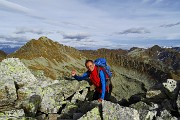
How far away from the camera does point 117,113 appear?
1255 cm

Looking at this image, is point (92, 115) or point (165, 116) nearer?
point (92, 115)

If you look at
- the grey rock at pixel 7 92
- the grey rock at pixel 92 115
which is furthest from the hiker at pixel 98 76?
the grey rock at pixel 7 92

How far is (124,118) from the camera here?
1239 centimetres

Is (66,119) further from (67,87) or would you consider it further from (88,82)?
(88,82)

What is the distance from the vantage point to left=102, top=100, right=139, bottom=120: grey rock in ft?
40.9

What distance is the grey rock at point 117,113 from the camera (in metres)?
12.5

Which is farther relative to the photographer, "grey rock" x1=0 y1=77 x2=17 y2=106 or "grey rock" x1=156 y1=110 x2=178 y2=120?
"grey rock" x1=0 y1=77 x2=17 y2=106

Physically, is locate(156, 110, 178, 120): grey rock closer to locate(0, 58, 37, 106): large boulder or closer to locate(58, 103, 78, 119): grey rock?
locate(58, 103, 78, 119): grey rock

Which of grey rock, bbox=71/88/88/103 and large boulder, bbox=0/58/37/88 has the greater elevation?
large boulder, bbox=0/58/37/88

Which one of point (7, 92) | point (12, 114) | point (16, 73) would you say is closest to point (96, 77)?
point (16, 73)

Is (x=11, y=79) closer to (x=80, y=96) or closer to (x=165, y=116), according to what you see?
(x=80, y=96)

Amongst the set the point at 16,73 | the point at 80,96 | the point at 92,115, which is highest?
the point at 16,73

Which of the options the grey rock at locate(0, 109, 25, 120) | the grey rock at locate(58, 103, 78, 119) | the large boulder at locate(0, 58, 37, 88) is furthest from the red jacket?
the grey rock at locate(0, 109, 25, 120)

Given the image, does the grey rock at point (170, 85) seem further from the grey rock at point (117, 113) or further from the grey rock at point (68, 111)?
the grey rock at point (68, 111)
